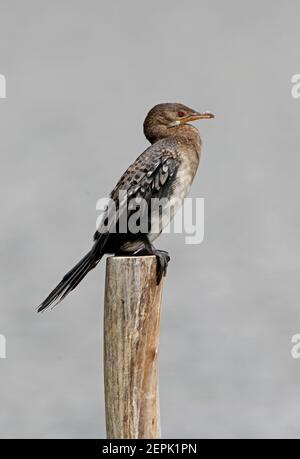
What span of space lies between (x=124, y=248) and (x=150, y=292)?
47cm

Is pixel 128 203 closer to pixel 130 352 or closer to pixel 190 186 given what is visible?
pixel 190 186

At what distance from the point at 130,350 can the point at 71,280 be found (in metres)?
0.59

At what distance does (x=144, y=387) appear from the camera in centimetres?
483

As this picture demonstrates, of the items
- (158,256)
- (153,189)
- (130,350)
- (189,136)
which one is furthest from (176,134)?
(130,350)

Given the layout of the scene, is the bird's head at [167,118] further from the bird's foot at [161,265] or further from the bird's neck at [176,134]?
the bird's foot at [161,265]

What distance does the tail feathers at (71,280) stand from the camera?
5109 mm

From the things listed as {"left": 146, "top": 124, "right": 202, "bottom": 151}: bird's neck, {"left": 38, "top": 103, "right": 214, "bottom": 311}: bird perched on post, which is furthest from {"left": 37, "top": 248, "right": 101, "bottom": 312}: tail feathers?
{"left": 146, "top": 124, "right": 202, "bottom": 151}: bird's neck

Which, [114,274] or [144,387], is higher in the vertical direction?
[114,274]

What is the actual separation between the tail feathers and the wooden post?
317 millimetres

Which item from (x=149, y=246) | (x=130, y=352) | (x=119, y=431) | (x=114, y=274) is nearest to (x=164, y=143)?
(x=149, y=246)

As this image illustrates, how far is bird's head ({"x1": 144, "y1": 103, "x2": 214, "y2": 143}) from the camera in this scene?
5469mm

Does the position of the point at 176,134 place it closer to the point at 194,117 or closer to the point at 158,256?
the point at 194,117

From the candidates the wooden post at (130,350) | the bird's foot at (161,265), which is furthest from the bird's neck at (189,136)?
the wooden post at (130,350)

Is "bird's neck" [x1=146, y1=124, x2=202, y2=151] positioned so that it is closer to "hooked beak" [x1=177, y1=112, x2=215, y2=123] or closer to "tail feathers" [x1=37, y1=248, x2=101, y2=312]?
"hooked beak" [x1=177, y1=112, x2=215, y2=123]
